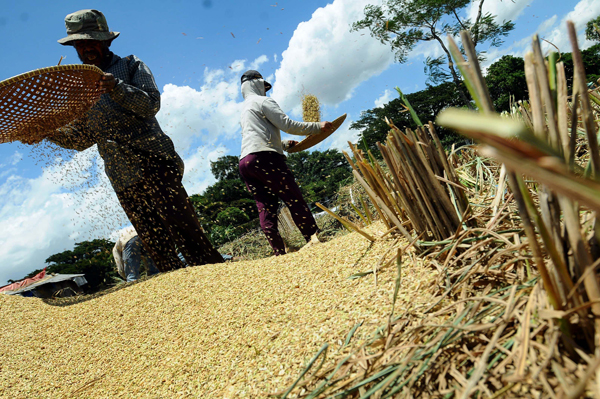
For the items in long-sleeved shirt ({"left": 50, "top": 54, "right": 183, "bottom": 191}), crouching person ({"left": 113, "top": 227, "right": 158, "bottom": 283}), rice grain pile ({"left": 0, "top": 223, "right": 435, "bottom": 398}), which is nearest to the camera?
rice grain pile ({"left": 0, "top": 223, "right": 435, "bottom": 398})

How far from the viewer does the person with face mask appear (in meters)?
2.82

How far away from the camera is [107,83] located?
242cm

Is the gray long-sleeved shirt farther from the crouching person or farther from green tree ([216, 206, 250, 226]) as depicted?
green tree ([216, 206, 250, 226])

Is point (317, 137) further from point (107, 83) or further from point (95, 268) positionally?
point (95, 268)

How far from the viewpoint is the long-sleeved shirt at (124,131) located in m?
2.80

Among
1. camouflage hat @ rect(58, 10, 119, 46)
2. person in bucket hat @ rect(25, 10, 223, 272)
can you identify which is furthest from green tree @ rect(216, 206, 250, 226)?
camouflage hat @ rect(58, 10, 119, 46)

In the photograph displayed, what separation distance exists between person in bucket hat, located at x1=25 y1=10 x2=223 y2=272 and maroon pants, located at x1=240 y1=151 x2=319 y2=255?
2.13ft

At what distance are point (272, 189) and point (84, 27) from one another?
197 centimetres

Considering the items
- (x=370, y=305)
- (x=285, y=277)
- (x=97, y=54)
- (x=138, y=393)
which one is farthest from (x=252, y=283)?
(x=97, y=54)

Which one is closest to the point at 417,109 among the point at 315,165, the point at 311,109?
the point at 315,165

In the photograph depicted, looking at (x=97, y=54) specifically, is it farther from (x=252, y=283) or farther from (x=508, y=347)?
(x=508, y=347)

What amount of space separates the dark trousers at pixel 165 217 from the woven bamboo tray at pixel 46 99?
2.23 feet

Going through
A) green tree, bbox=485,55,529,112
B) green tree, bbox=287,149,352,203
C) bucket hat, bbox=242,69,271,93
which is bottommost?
bucket hat, bbox=242,69,271,93

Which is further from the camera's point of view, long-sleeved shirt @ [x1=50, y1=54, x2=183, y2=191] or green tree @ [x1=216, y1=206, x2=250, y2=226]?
green tree @ [x1=216, y1=206, x2=250, y2=226]
